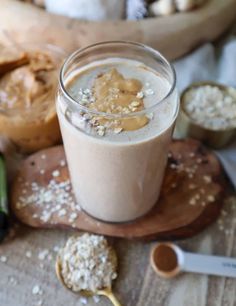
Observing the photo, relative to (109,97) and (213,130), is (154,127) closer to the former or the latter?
(109,97)

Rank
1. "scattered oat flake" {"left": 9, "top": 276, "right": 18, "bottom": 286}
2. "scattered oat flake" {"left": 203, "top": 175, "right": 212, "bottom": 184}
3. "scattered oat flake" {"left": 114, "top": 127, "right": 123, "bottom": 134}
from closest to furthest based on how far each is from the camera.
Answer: "scattered oat flake" {"left": 114, "top": 127, "right": 123, "bottom": 134} < "scattered oat flake" {"left": 9, "top": 276, "right": 18, "bottom": 286} < "scattered oat flake" {"left": 203, "top": 175, "right": 212, "bottom": 184}

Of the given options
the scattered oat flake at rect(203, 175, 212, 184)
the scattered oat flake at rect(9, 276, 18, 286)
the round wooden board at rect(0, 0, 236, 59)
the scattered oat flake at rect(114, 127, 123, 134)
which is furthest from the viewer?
the round wooden board at rect(0, 0, 236, 59)

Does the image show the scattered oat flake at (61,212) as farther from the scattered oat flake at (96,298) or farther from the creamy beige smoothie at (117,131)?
the scattered oat flake at (96,298)

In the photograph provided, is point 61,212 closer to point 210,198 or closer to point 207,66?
point 210,198

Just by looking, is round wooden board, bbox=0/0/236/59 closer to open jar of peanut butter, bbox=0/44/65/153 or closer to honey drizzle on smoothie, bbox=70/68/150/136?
open jar of peanut butter, bbox=0/44/65/153

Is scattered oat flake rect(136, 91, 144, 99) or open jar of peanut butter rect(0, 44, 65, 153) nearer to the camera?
scattered oat flake rect(136, 91, 144, 99)

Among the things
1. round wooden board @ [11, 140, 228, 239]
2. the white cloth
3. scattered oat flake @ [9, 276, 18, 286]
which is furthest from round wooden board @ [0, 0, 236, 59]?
scattered oat flake @ [9, 276, 18, 286]
